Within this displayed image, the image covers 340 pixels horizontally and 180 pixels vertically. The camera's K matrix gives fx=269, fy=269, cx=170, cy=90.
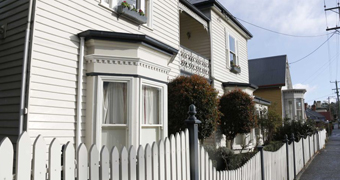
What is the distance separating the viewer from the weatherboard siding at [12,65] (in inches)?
213

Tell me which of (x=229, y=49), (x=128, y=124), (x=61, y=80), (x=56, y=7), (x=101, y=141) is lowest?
(x=101, y=141)

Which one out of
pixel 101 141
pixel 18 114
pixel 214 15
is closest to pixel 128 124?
pixel 101 141

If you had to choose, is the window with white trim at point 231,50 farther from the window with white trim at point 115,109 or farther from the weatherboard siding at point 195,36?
the window with white trim at point 115,109

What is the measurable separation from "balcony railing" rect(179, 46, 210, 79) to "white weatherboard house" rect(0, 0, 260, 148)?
11.3 feet

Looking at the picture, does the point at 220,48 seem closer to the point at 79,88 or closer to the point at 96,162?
the point at 79,88

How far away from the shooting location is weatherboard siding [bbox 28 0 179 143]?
5405 mm

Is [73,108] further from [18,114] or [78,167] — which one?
[78,167]

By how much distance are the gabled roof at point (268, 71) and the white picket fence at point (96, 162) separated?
23389 millimetres

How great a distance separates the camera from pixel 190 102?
8.56m

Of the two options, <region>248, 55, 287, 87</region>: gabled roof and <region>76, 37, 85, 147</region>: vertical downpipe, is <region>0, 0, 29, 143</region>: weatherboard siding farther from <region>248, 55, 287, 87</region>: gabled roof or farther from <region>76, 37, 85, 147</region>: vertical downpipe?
<region>248, 55, 287, 87</region>: gabled roof

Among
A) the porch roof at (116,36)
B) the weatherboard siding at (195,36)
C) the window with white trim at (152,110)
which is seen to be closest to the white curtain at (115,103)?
the window with white trim at (152,110)

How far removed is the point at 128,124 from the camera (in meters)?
6.16

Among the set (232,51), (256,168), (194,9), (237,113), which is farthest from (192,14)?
(256,168)

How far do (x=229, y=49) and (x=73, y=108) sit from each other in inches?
427
